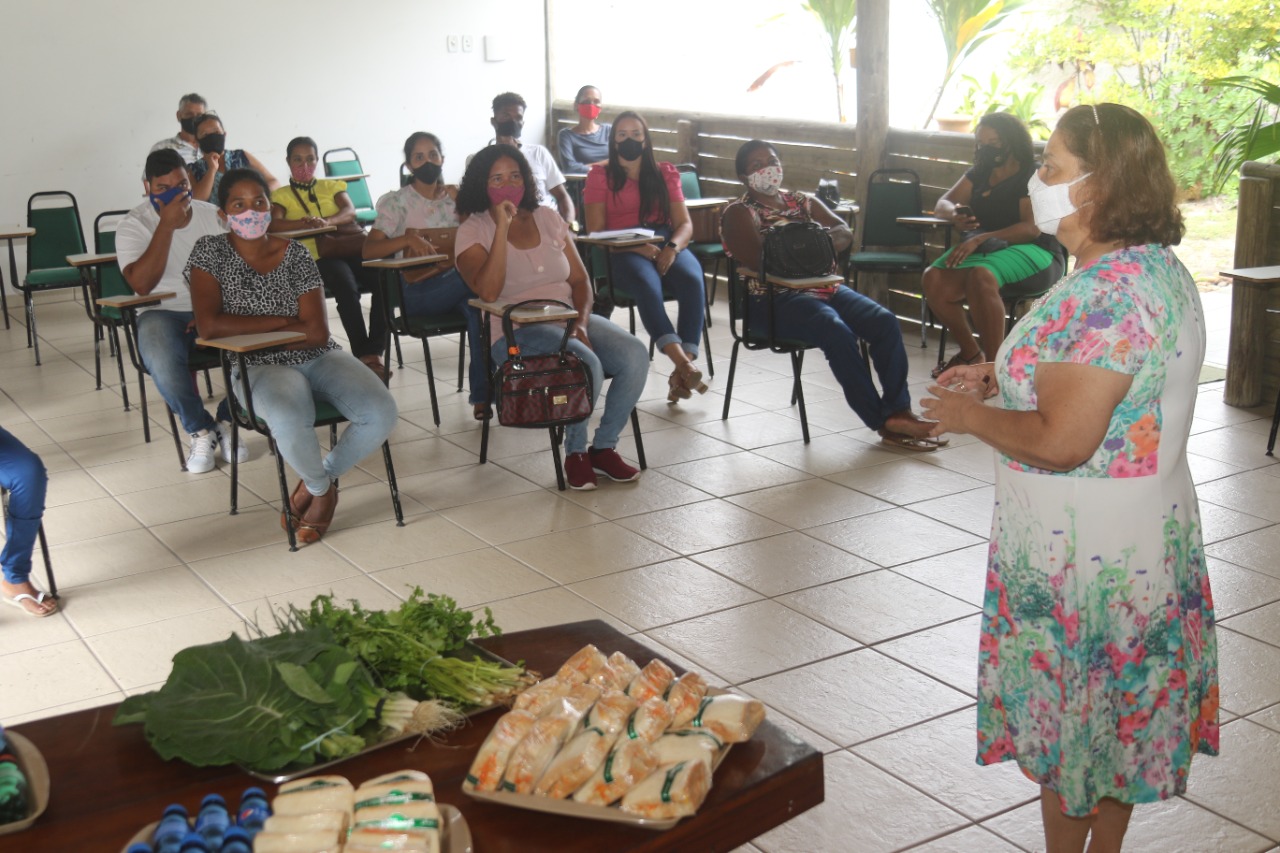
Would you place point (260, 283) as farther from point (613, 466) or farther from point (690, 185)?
point (690, 185)

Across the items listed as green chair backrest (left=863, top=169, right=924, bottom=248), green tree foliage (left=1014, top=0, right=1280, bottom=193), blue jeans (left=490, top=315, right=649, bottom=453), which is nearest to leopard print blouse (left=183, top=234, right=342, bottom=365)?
blue jeans (left=490, top=315, right=649, bottom=453)

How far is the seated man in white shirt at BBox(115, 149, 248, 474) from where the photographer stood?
4.99 m

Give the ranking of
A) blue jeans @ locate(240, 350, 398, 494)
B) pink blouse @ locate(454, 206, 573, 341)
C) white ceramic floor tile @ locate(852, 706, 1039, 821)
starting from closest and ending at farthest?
white ceramic floor tile @ locate(852, 706, 1039, 821) → blue jeans @ locate(240, 350, 398, 494) → pink blouse @ locate(454, 206, 573, 341)

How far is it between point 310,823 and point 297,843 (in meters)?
0.04

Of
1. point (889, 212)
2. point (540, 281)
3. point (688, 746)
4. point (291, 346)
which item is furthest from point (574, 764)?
point (889, 212)

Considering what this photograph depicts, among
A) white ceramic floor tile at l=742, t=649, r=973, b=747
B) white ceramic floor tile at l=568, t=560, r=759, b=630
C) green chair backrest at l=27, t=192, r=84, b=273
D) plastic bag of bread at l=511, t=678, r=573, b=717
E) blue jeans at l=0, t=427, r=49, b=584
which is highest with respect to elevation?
green chair backrest at l=27, t=192, r=84, b=273

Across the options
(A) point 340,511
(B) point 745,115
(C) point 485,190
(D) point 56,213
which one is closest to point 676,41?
(B) point 745,115

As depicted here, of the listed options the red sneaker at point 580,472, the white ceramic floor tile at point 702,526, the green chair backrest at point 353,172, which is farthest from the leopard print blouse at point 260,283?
the green chair backrest at point 353,172

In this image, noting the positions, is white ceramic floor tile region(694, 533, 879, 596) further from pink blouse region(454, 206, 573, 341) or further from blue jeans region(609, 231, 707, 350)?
blue jeans region(609, 231, 707, 350)

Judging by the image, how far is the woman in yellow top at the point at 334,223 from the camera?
6.29 metres

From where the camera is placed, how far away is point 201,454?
499cm

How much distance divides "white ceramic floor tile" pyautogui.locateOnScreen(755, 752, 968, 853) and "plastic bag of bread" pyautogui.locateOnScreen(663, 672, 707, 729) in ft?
2.44

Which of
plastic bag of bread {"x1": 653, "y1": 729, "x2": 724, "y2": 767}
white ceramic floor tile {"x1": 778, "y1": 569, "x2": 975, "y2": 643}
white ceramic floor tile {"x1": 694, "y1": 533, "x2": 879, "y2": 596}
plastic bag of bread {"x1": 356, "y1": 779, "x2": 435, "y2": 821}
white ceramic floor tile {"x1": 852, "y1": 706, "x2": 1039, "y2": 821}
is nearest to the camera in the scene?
plastic bag of bread {"x1": 356, "y1": 779, "x2": 435, "y2": 821}

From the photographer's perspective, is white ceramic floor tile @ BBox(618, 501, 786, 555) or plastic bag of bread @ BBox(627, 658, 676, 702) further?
white ceramic floor tile @ BBox(618, 501, 786, 555)
